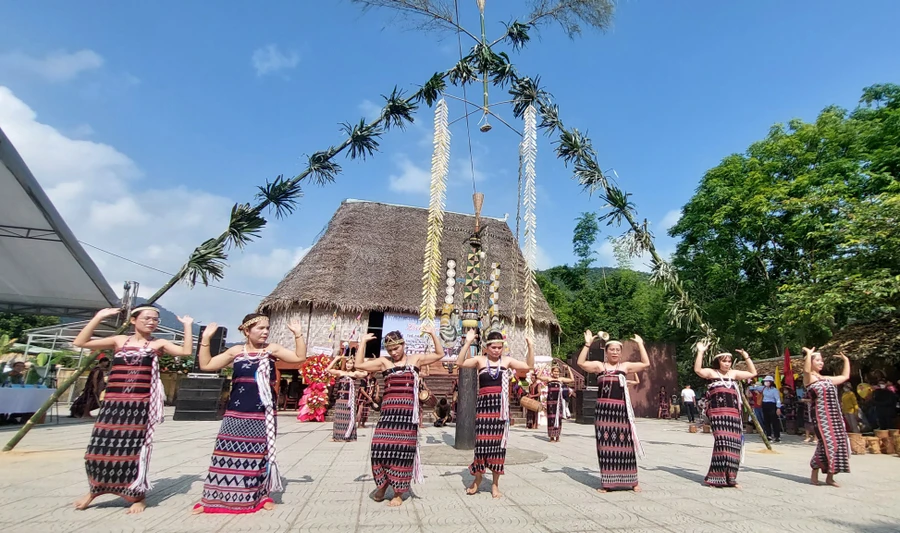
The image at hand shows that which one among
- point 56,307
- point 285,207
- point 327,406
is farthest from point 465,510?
point 56,307

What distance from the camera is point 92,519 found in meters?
3.69

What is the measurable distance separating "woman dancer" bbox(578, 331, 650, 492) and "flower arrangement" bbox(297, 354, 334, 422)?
34.0 feet

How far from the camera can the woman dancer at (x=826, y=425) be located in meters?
5.87

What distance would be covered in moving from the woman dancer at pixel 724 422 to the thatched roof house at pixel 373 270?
13.8 meters

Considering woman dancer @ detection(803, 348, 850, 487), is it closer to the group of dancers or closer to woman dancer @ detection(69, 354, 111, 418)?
the group of dancers

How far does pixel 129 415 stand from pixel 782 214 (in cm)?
2139

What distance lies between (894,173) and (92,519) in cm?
2227

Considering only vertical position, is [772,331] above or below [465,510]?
above

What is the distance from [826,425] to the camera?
6.05 m

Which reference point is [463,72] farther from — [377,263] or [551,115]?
[377,263]

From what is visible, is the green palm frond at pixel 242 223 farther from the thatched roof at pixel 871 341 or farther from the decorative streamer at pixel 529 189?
the thatched roof at pixel 871 341

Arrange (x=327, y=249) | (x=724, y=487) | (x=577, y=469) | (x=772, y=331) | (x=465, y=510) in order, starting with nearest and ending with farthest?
(x=465, y=510) < (x=724, y=487) < (x=577, y=469) < (x=772, y=331) < (x=327, y=249)

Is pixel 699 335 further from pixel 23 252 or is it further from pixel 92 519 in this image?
pixel 23 252

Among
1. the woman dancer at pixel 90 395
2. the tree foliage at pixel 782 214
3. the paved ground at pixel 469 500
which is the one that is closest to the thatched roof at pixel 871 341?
the tree foliage at pixel 782 214
